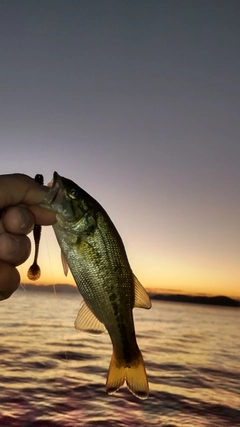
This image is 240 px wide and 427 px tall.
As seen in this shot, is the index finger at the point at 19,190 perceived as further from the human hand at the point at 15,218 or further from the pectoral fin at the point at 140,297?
the pectoral fin at the point at 140,297

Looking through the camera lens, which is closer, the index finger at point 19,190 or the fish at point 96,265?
the index finger at point 19,190

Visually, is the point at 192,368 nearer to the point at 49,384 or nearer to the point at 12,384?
the point at 49,384

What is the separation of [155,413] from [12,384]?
3.41 meters

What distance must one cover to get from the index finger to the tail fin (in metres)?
1.16

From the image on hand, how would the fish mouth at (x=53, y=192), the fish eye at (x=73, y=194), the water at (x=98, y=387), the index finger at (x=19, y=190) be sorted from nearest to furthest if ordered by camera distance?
→ 1. the index finger at (x=19, y=190)
2. the fish mouth at (x=53, y=192)
3. the fish eye at (x=73, y=194)
4. the water at (x=98, y=387)

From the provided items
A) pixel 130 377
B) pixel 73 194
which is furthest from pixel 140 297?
pixel 73 194

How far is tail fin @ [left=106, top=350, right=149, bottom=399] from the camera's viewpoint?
9.30 feet

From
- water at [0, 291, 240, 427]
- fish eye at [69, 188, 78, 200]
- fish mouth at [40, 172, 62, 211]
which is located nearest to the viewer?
fish mouth at [40, 172, 62, 211]

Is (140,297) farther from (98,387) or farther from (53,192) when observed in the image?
(98,387)

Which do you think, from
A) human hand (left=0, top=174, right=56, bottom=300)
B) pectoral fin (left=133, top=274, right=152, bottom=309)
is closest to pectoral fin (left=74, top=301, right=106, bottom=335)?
pectoral fin (left=133, top=274, right=152, bottom=309)

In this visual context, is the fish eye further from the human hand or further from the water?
the water

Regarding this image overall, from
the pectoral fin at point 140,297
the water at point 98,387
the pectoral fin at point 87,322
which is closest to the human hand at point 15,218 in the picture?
the pectoral fin at point 87,322

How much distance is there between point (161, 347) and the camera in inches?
859

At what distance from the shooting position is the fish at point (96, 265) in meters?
2.72
